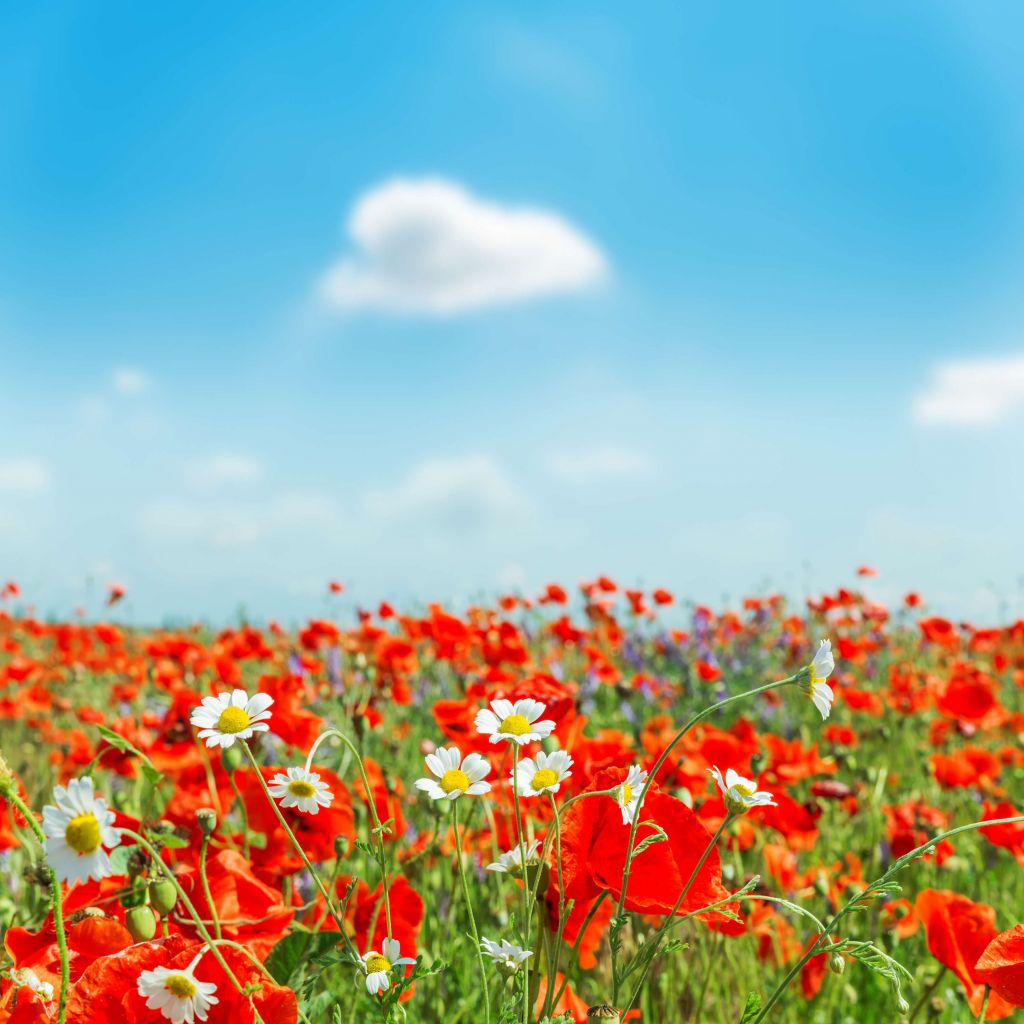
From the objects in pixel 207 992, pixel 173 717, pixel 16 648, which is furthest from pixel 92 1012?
pixel 16 648

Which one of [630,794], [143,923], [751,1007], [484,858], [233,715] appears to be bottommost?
[484,858]

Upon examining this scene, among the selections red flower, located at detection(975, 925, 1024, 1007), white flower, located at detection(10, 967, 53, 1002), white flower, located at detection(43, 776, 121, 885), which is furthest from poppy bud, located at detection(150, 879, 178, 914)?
red flower, located at detection(975, 925, 1024, 1007)

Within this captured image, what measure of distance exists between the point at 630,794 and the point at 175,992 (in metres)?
0.50

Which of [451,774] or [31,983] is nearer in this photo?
[31,983]

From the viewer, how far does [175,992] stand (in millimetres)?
897

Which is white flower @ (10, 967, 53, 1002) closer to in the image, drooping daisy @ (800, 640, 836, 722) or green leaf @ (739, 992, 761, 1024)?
green leaf @ (739, 992, 761, 1024)

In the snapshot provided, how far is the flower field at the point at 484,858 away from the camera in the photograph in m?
0.99

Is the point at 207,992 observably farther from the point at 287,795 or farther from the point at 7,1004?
the point at 7,1004

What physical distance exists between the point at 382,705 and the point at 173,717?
2.83 m

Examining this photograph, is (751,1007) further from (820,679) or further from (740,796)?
(820,679)

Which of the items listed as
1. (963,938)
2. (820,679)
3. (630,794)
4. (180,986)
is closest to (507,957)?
(630,794)

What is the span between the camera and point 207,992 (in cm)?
89

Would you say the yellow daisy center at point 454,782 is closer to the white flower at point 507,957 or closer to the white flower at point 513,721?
the white flower at point 513,721

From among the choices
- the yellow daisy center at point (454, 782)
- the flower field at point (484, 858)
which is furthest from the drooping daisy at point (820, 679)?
the yellow daisy center at point (454, 782)
